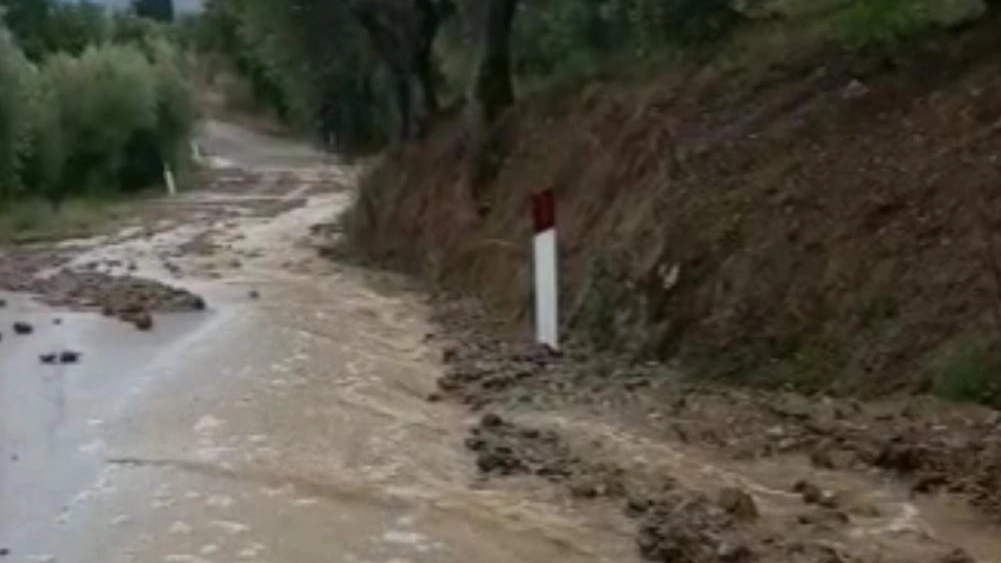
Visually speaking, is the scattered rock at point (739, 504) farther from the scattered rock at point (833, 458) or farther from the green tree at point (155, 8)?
the green tree at point (155, 8)

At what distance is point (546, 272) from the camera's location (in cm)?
1505

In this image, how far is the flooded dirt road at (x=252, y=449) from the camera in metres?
8.86

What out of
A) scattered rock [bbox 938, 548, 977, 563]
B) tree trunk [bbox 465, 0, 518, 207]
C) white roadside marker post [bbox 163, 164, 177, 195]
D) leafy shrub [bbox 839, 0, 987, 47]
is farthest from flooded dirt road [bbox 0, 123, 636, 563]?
white roadside marker post [bbox 163, 164, 177, 195]

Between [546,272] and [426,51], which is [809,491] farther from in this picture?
[426,51]

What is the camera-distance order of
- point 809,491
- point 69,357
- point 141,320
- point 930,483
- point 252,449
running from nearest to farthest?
point 930,483, point 809,491, point 252,449, point 69,357, point 141,320

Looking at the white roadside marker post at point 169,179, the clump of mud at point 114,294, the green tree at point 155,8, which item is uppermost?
the green tree at point 155,8

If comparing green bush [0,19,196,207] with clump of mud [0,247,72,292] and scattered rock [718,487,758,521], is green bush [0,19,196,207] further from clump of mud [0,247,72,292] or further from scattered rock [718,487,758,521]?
scattered rock [718,487,758,521]

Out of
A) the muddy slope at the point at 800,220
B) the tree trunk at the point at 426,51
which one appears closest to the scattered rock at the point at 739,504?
the muddy slope at the point at 800,220

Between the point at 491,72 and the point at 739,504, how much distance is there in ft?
57.4

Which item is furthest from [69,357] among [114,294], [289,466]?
[114,294]

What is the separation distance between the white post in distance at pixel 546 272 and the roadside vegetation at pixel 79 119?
28.6 m

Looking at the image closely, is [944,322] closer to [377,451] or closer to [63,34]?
[377,451]

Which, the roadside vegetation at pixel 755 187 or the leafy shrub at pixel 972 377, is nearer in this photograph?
the leafy shrub at pixel 972 377

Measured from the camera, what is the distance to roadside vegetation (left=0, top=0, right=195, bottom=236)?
44281mm
